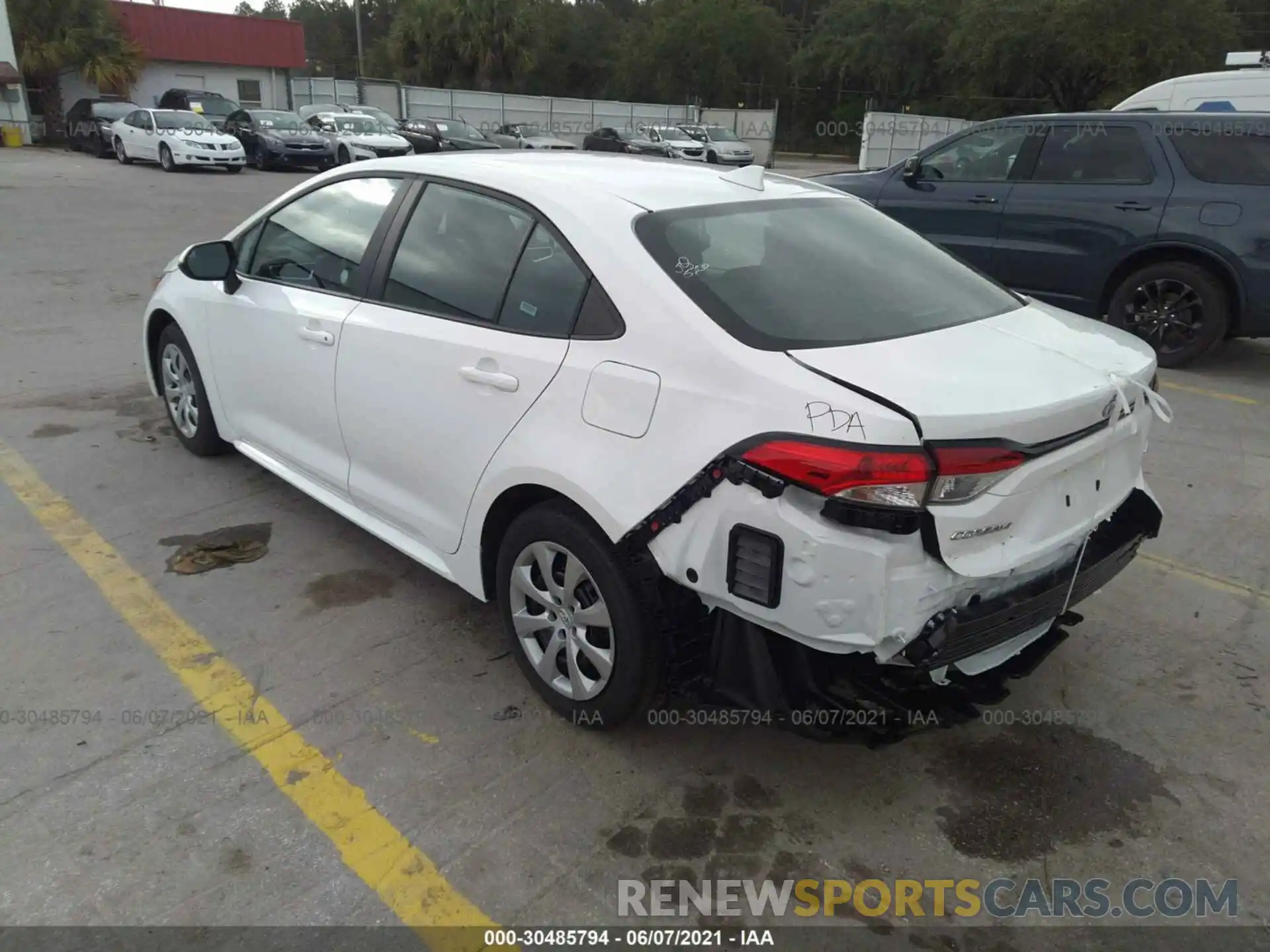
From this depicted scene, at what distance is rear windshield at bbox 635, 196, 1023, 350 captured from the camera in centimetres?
255

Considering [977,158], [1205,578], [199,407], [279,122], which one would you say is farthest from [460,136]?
[1205,578]

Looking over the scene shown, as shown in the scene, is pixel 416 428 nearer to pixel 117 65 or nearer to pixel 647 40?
pixel 117 65

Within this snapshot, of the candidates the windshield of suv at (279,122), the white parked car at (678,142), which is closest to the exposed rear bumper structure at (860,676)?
the windshield of suv at (279,122)

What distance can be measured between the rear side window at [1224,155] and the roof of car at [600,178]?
4.88 m

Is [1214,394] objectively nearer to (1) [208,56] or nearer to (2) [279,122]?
(2) [279,122]

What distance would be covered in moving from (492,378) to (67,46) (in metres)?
34.6

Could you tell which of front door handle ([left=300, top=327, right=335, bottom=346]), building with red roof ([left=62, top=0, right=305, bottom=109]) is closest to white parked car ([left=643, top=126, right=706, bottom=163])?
building with red roof ([left=62, top=0, right=305, bottom=109])

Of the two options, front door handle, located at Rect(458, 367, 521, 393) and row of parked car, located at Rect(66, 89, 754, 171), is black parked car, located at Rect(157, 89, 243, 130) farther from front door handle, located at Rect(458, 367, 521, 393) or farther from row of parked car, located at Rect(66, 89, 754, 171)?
front door handle, located at Rect(458, 367, 521, 393)

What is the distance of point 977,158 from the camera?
789 cm

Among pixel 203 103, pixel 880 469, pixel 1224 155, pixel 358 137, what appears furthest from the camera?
pixel 203 103

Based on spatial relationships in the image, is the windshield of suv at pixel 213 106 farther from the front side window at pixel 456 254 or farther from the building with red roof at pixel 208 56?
the front side window at pixel 456 254

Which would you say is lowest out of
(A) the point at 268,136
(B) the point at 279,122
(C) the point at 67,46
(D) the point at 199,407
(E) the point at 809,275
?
(D) the point at 199,407

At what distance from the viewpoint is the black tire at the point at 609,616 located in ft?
8.38

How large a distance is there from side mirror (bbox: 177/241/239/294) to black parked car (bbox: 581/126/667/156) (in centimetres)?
2581
